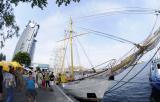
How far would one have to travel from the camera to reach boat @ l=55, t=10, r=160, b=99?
76.7 feet

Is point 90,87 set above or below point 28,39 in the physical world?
below

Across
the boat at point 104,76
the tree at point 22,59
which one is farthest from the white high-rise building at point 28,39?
the boat at point 104,76

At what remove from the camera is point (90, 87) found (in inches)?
1364

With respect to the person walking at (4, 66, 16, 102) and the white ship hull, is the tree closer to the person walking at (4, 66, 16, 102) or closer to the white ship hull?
the white ship hull

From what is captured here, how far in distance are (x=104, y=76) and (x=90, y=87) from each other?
2401 mm

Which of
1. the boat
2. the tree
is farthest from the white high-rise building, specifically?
the boat

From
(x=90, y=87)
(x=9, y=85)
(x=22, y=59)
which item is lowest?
(x=9, y=85)

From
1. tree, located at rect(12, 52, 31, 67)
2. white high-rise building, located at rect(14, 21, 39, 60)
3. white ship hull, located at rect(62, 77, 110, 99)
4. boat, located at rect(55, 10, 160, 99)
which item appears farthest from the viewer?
white high-rise building, located at rect(14, 21, 39, 60)

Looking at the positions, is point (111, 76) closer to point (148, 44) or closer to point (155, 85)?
point (155, 85)

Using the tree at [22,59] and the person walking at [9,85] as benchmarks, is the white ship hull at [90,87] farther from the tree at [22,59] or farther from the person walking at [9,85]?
the tree at [22,59]

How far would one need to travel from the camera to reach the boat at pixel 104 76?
23373 mm

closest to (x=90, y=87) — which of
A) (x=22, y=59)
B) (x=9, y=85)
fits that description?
(x=9, y=85)

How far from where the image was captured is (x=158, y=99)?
122ft

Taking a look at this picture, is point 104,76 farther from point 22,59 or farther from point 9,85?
point 22,59
